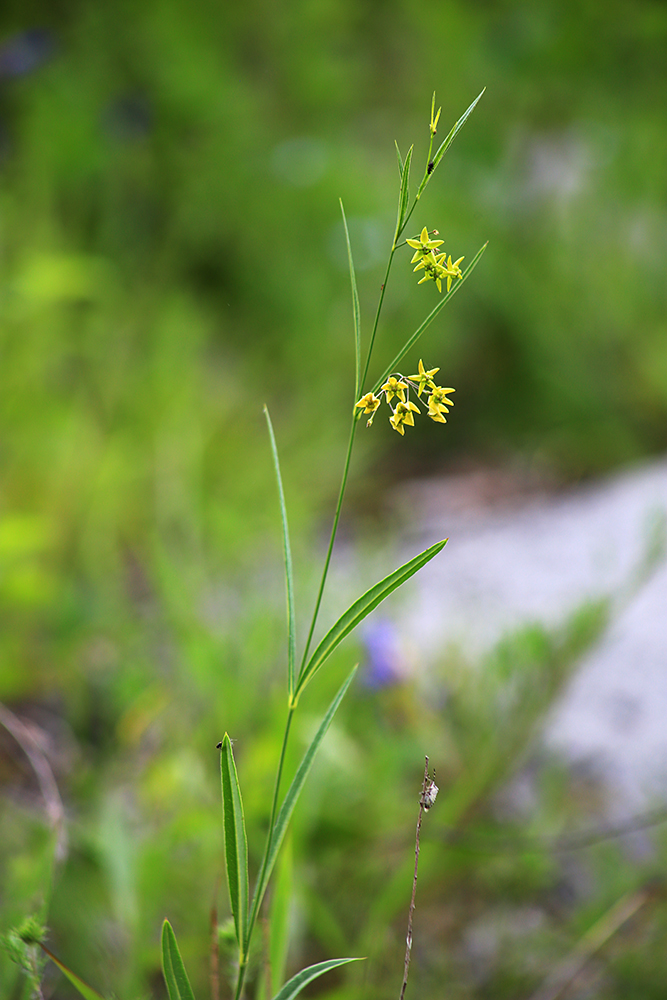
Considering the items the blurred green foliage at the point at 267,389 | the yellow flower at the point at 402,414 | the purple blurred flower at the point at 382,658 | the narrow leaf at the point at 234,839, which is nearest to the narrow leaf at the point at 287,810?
the narrow leaf at the point at 234,839

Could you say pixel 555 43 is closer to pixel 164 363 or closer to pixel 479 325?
pixel 479 325

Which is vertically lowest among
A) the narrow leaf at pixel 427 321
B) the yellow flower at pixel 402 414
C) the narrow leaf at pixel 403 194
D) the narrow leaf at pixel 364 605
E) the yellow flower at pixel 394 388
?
the narrow leaf at pixel 364 605

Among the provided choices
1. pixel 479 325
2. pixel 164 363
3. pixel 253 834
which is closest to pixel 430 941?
pixel 253 834

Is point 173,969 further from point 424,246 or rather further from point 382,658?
point 382,658

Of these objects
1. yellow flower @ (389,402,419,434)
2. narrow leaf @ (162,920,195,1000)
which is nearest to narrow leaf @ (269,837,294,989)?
narrow leaf @ (162,920,195,1000)

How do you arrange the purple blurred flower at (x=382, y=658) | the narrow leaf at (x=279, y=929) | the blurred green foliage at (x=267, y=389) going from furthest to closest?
1. the purple blurred flower at (x=382, y=658)
2. the blurred green foliage at (x=267, y=389)
3. the narrow leaf at (x=279, y=929)

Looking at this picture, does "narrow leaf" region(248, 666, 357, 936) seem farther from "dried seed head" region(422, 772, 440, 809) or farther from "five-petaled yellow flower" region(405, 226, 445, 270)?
"five-petaled yellow flower" region(405, 226, 445, 270)

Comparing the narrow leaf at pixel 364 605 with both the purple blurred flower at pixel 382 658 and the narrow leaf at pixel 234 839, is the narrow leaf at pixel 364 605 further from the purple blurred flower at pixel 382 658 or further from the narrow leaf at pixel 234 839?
the purple blurred flower at pixel 382 658
